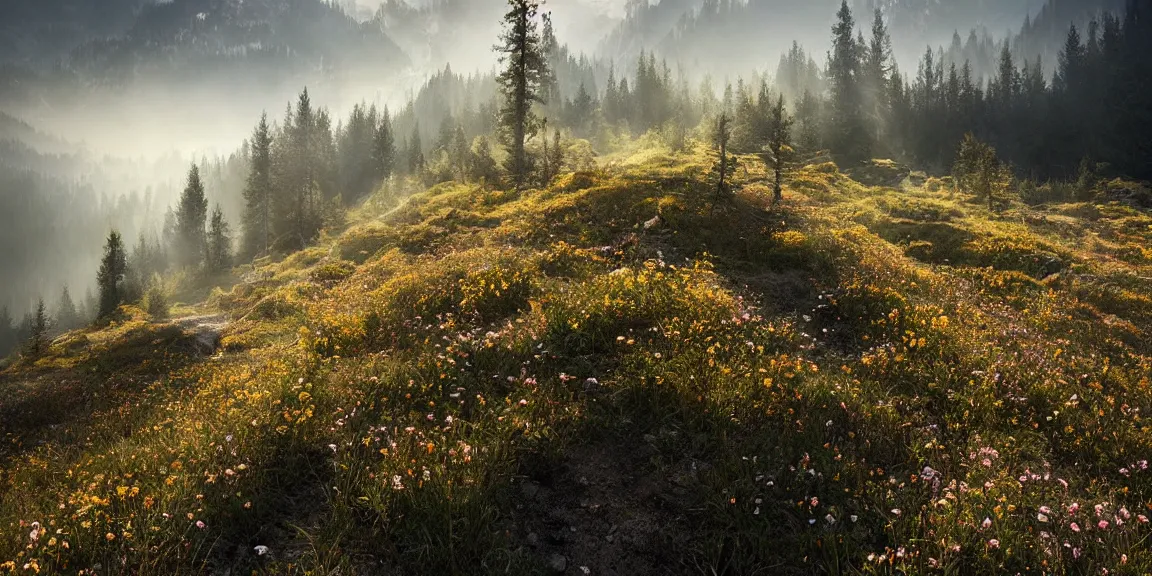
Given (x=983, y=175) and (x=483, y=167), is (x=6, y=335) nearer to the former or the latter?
(x=483, y=167)

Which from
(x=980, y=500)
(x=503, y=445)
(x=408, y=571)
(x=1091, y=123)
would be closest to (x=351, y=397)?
(x=503, y=445)

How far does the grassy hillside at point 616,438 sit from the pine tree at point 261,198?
70096 mm

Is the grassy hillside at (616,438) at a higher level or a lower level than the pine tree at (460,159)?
lower

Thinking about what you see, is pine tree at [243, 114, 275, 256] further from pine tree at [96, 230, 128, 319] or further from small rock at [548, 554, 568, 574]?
small rock at [548, 554, 568, 574]

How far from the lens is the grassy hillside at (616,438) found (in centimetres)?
439

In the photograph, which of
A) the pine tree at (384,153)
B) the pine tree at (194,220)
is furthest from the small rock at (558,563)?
the pine tree at (194,220)

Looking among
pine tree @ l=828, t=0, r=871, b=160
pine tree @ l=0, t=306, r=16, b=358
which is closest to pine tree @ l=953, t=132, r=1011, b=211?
pine tree @ l=828, t=0, r=871, b=160

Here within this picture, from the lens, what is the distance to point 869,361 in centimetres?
749

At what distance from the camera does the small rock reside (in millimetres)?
4309

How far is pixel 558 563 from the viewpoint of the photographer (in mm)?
4344

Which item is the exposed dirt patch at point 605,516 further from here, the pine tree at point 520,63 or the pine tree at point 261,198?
the pine tree at point 261,198

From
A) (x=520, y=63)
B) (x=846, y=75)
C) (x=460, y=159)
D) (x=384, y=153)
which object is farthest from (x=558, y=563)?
(x=846, y=75)

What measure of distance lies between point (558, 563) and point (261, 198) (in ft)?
277

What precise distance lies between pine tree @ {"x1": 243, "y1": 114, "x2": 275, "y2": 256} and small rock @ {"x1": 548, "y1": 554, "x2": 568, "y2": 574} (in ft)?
256
